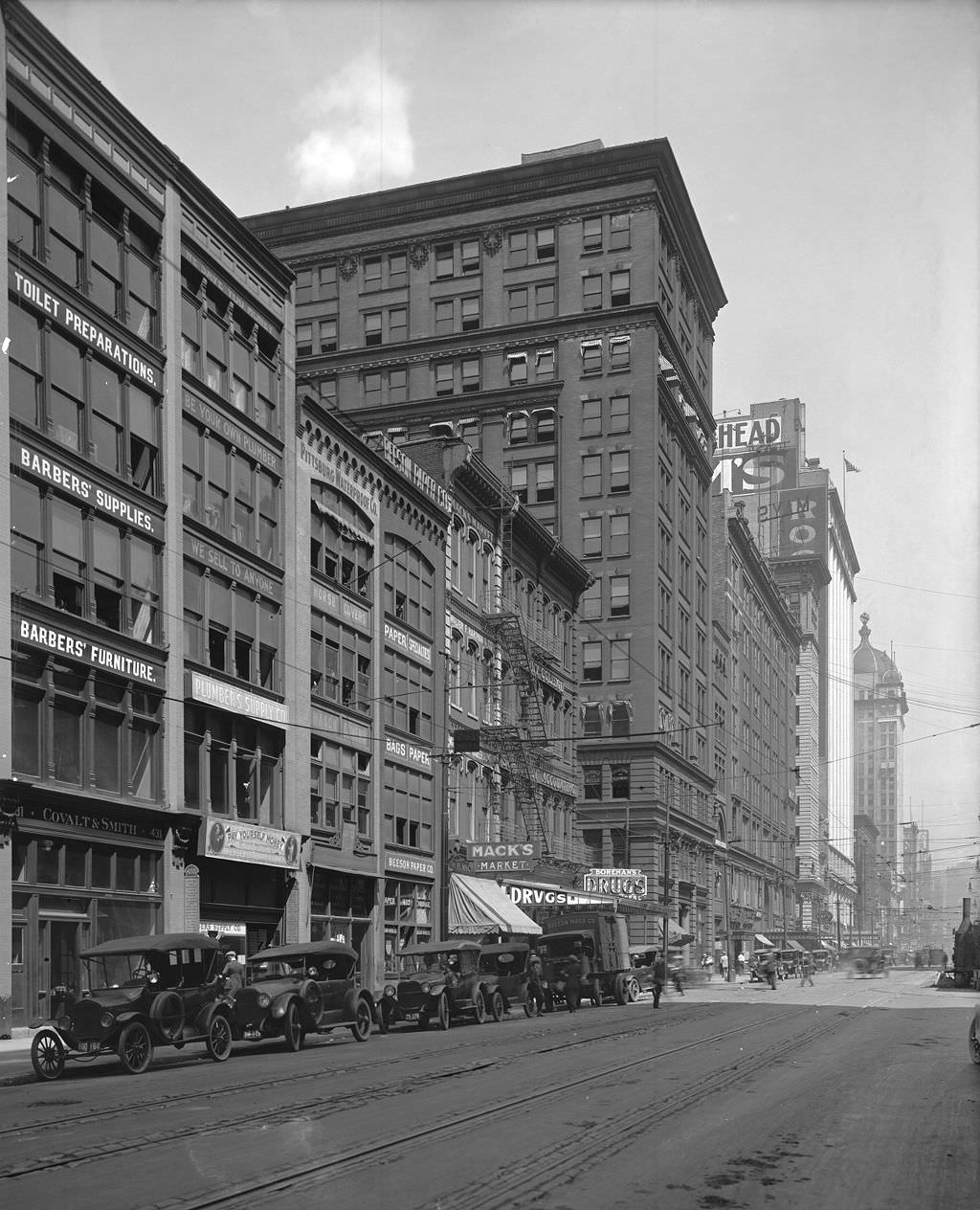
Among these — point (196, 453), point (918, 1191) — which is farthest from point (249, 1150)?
point (196, 453)

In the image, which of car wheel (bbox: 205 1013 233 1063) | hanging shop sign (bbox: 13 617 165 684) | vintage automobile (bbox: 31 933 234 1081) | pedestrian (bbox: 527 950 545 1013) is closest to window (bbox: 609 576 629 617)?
pedestrian (bbox: 527 950 545 1013)

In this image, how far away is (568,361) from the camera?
91.1 m

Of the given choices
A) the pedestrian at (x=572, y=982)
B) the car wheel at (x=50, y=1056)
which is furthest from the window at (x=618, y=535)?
the car wheel at (x=50, y=1056)

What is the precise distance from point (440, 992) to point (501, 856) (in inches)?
846

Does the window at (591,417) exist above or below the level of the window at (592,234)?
below

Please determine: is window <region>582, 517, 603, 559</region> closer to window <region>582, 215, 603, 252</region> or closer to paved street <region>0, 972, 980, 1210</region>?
window <region>582, 215, 603, 252</region>

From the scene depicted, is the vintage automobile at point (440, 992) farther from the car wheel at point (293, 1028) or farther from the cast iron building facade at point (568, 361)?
the cast iron building facade at point (568, 361)

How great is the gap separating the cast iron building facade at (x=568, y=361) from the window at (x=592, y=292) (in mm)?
83

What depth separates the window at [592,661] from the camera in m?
90.0

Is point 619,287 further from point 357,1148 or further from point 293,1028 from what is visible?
point 357,1148

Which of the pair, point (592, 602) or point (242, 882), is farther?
point (592, 602)

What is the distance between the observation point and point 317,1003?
93.2ft

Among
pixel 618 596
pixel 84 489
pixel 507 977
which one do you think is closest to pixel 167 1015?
pixel 84 489

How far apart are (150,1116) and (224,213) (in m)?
32.2
